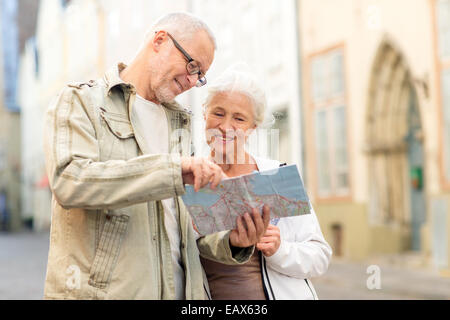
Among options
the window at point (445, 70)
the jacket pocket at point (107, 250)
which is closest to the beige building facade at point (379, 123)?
the window at point (445, 70)

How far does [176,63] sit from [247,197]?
516mm

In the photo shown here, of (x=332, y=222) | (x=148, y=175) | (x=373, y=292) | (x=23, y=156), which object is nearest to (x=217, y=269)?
(x=148, y=175)

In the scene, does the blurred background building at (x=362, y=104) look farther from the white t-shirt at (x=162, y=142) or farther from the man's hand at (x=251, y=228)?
the man's hand at (x=251, y=228)

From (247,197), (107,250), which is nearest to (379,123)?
(247,197)

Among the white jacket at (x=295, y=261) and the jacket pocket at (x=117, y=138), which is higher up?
the jacket pocket at (x=117, y=138)

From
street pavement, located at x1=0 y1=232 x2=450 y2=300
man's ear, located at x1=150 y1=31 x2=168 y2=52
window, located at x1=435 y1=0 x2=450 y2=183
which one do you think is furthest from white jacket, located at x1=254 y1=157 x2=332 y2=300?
window, located at x1=435 y1=0 x2=450 y2=183

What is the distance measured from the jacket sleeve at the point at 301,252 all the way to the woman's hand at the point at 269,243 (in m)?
0.02

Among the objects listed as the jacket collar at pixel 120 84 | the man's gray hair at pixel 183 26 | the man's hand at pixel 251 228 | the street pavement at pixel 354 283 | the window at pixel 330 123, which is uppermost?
the window at pixel 330 123

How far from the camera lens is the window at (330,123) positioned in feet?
49.3

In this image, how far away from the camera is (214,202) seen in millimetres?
2119

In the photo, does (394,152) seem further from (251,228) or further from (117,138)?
(117,138)

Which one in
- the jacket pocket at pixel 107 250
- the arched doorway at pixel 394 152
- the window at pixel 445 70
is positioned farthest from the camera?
the arched doorway at pixel 394 152

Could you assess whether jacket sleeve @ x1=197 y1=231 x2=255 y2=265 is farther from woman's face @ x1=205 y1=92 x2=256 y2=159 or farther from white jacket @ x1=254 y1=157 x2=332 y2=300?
woman's face @ x1=205 y1=92 x2=256 y2=159

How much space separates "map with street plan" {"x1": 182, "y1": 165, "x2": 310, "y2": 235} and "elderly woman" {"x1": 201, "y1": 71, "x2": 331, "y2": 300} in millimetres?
302
